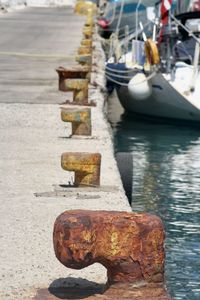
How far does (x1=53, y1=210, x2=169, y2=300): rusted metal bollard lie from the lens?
6.31 m

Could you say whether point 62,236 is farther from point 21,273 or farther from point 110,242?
point 21,273

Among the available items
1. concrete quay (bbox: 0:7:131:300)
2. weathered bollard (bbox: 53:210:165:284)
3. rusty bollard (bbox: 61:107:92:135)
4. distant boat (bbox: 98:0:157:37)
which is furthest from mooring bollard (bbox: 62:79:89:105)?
distant boat (bbox: 98:0:157:37)

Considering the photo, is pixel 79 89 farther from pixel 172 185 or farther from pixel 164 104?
pixel 164 104

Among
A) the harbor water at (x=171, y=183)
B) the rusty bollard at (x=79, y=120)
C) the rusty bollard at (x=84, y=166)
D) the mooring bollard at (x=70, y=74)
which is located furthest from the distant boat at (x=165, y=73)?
the rusty bollard at (x=84, y=166)

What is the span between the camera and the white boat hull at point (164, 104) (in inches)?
937

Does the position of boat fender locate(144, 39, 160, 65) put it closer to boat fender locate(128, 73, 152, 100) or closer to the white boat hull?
the white boat hull

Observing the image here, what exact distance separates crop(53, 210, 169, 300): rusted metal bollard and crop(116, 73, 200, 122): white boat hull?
1726cm

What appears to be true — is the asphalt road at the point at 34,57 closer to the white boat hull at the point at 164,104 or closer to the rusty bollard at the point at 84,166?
the white boat hull at the point at 164,104

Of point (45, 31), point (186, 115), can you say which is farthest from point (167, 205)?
point (45, 31)

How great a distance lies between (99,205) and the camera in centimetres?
901

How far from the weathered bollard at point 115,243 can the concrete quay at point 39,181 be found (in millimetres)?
371

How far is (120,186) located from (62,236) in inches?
145

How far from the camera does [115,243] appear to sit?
6.36 metres

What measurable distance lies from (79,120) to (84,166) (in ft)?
11.2
